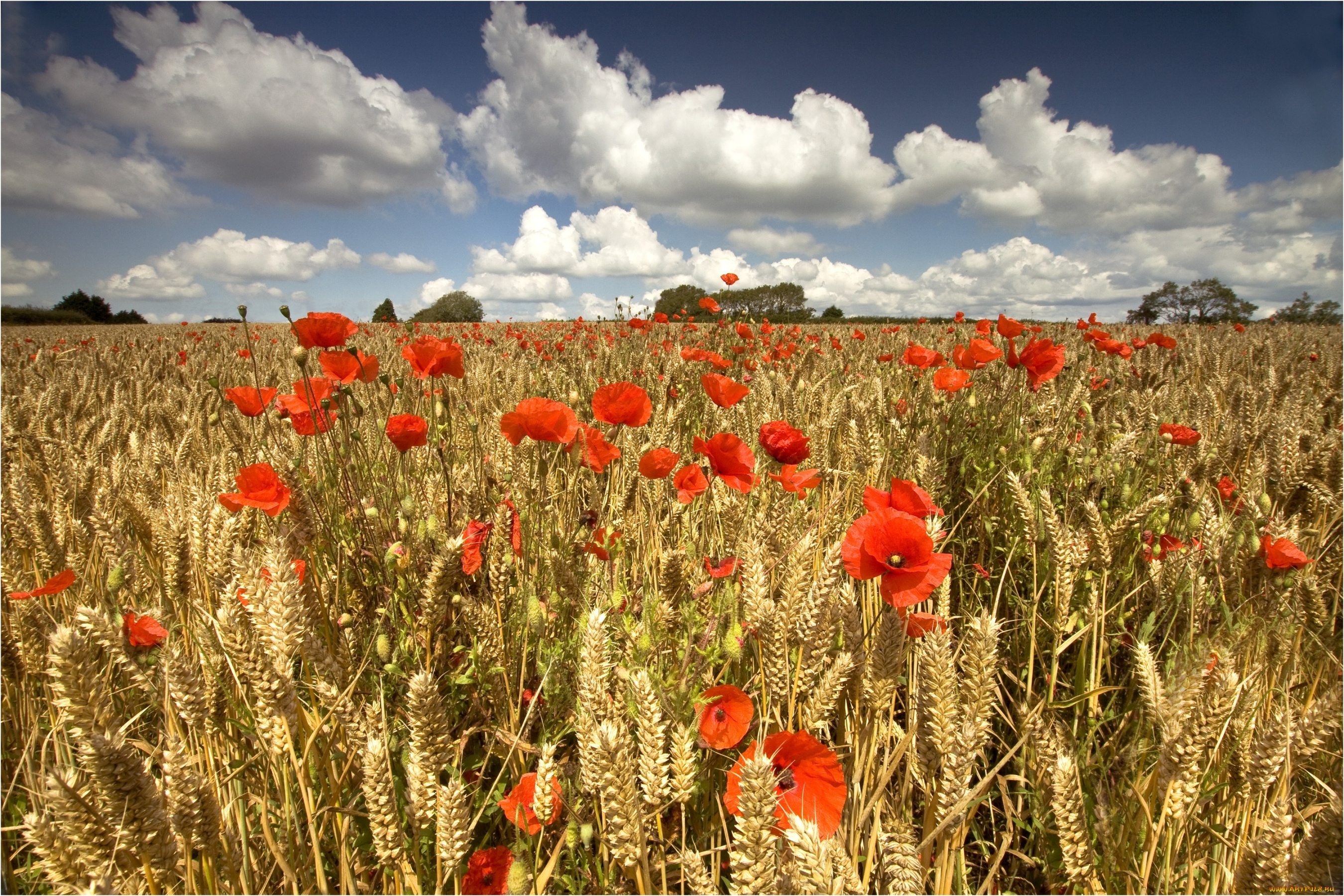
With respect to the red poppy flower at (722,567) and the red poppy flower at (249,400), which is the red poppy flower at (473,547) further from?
the red poppy flower at (249,400)

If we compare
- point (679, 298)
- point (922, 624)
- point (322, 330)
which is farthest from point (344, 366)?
point (679, 298)

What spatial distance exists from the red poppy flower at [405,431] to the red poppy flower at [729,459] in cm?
78

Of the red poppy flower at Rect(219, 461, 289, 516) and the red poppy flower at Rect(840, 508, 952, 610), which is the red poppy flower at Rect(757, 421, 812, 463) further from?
the red poppy flower at Rect(219, 461, 289, 516)

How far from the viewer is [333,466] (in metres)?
2.03

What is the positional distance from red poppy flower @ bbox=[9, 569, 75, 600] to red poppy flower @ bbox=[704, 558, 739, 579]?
149 cm

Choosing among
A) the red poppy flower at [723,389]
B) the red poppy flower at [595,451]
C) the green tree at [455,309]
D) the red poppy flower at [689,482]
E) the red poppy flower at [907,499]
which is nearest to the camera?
the red poppy flower at [907,499]

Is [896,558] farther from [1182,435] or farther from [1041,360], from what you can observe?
[1041,360]

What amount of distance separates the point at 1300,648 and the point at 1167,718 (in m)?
1.00

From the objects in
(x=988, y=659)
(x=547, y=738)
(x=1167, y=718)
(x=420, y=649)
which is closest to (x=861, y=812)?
(x=988, y=659)

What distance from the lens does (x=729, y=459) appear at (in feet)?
→ 4.89

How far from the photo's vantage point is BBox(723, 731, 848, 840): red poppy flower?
38.8 inches

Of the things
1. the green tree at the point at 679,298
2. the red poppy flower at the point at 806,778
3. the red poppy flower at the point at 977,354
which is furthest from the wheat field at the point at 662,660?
the green tree at the point at 679,298

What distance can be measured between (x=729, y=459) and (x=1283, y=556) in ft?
4.20

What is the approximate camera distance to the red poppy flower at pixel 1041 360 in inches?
95.3
